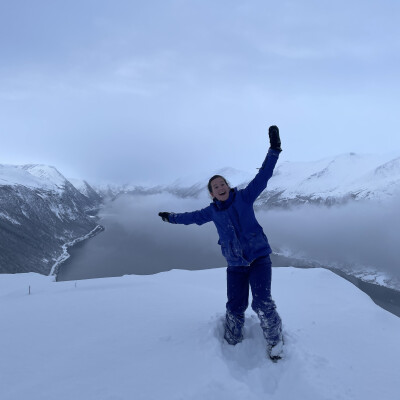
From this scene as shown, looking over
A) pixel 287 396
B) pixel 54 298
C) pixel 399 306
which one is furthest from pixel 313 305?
pixel 399 306

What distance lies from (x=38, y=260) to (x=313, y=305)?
190443 millimetres

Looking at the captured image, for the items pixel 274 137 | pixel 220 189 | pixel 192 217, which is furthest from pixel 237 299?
pixel 274 137

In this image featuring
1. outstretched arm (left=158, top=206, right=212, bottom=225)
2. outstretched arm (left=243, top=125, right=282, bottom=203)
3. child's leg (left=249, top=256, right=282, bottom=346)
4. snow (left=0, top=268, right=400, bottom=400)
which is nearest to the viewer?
snow (left=0, top=268, right=400, bottom=400)

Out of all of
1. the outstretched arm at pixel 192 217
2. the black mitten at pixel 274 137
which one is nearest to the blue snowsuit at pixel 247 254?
the black mitten at pixel 274 137

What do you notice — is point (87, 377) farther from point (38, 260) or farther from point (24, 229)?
point (24, 229)

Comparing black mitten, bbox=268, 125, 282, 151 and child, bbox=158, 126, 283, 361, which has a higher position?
black mitten, bbox=268, 125, 282, 151

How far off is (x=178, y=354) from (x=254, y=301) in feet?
5.41

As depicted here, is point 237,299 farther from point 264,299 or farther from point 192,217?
point 192,217

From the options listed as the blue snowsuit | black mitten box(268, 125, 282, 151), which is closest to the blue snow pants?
the blue snowsuit

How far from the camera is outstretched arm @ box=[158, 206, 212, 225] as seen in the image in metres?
5.89

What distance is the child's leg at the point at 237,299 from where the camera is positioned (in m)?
5.53

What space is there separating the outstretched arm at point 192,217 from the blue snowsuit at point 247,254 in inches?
11.0

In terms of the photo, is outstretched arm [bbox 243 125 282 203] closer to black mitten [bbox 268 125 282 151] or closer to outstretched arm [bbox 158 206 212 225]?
black mitten [bbox 268 125 282 151]

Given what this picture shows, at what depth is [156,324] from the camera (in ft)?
19.2
